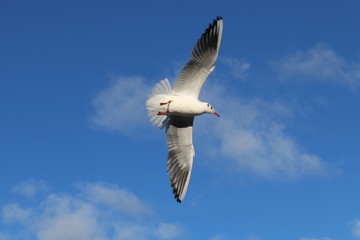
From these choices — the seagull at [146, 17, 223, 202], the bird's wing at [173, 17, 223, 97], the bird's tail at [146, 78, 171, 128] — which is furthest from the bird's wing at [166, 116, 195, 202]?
the bird's wing at [173, 17, 223, 97]

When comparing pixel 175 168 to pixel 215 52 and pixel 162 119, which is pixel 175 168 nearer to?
pixel 162 119

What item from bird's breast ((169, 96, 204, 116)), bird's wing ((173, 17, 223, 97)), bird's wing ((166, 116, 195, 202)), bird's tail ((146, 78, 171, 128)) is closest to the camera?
bird's wing ((173, 17, 223, 97))

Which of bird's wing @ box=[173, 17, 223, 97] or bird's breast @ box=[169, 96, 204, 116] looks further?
Answer: bird's breast @ box=[169, 96, 204, 116]

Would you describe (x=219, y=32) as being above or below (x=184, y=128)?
above

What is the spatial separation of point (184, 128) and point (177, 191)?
2.20 metres

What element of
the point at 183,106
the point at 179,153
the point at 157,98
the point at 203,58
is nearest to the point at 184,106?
the point at 183,106

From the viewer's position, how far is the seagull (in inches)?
640

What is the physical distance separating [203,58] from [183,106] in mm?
1664

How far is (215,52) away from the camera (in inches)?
640

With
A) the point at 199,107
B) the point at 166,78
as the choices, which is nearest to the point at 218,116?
the point at 199,107

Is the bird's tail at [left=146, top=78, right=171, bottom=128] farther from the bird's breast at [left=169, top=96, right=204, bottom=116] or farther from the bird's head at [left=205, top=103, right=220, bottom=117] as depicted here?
the bird's head at [left=205, top=103, right=220, bottom=117]

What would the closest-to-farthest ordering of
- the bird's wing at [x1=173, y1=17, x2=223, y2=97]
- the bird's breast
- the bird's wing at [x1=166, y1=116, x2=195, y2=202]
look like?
the bird's wing at [x1=173, y1=17, x2=223, y2=97] → the bird's breast → the bird's wing at [x1=166, y1=116, x2=195, y2=202]

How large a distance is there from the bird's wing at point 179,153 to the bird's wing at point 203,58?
1.70m

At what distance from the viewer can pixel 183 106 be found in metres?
16.5
